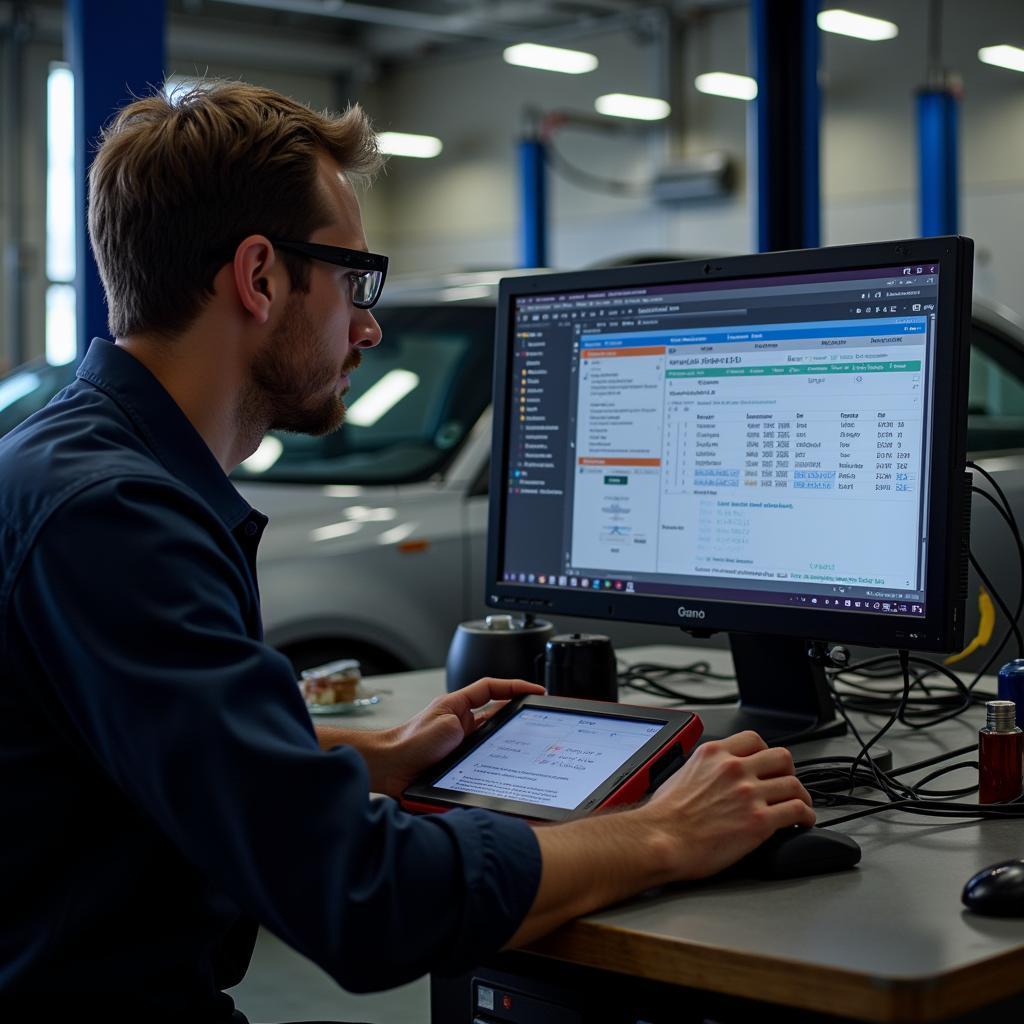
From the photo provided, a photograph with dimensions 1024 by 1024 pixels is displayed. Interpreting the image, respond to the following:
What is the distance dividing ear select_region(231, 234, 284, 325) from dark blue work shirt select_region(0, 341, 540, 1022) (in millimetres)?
199

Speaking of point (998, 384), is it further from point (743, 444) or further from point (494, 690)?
point (494, 690)

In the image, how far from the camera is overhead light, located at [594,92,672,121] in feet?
41.0

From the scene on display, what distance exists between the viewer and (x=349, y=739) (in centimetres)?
156

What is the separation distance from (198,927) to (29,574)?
1.09 ft

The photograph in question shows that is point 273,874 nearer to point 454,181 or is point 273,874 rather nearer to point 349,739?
point 349,739

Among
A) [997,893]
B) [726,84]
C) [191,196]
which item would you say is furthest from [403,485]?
[726,84]

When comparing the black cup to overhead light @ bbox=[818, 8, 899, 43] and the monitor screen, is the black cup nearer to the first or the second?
the monitor screen

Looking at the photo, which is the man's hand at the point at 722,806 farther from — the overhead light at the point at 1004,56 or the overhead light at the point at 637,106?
the overhead light at the point at 637,106

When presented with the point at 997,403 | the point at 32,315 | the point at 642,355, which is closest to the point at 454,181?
the point at 32,315

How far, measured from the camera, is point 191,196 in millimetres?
1319

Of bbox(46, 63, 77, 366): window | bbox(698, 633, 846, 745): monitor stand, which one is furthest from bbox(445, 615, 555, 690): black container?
bbox(46, 63, 77, 366): window

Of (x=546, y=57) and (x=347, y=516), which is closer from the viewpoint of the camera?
→ (x=347, y=516)

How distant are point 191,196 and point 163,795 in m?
0.56

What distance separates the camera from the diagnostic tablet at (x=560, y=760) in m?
1.37
